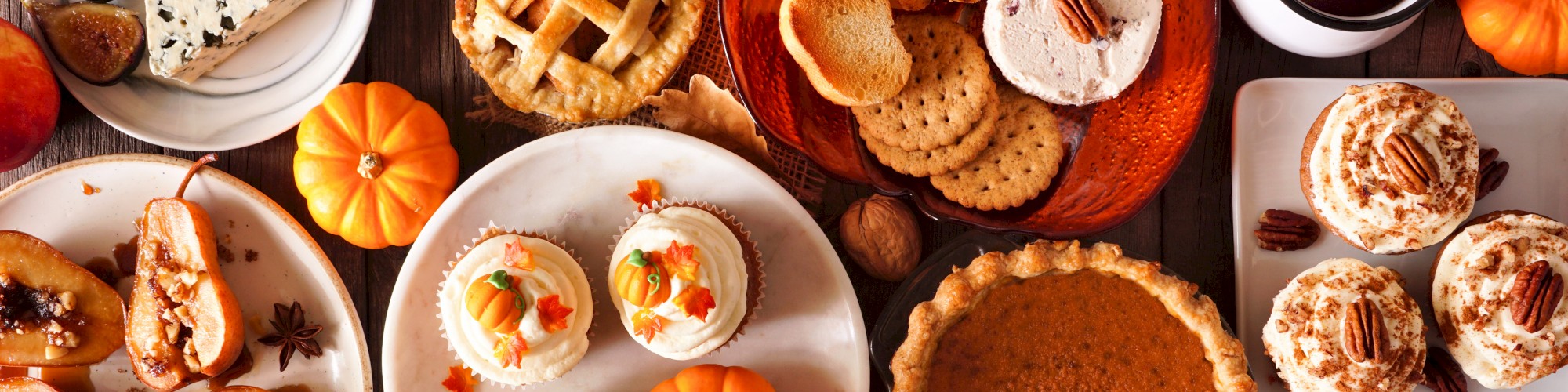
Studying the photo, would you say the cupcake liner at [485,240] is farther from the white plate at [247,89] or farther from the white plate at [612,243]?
the white plate at [247,89]

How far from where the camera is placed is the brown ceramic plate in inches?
72.4

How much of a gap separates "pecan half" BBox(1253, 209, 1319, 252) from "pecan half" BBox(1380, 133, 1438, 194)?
223 millimetres

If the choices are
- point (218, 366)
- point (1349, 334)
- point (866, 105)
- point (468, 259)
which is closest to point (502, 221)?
point (468, 259)

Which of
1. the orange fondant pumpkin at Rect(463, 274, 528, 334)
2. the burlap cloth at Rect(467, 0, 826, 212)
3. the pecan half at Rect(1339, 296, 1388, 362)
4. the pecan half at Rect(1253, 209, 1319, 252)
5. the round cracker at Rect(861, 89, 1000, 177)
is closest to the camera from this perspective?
the orange fondant pumpkin at Rect(463, 274, 528, 334)

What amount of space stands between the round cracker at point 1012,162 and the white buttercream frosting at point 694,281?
1.64ft

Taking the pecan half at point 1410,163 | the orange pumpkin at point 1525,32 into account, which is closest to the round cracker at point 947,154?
the pecan half at point 1410,163

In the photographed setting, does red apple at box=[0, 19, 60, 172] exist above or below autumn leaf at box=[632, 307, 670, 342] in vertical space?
above

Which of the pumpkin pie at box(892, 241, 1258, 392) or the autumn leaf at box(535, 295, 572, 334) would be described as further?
the pumpkin pie at box(892, 241, 1258, 392)

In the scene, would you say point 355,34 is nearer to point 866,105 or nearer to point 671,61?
point 671,61

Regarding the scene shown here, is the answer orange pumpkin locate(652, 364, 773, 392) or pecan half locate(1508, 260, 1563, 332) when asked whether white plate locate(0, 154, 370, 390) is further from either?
pecan half locate(1508, 260, 1563, 332)

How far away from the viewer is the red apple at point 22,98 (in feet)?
6.35

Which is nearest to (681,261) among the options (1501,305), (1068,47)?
(1068,47)

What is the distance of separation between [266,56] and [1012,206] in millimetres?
1900

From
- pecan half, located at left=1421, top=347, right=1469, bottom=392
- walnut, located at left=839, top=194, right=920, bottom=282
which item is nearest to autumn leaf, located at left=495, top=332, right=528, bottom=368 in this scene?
walnut, located at left=839, top=194, right=920, bottom=282
